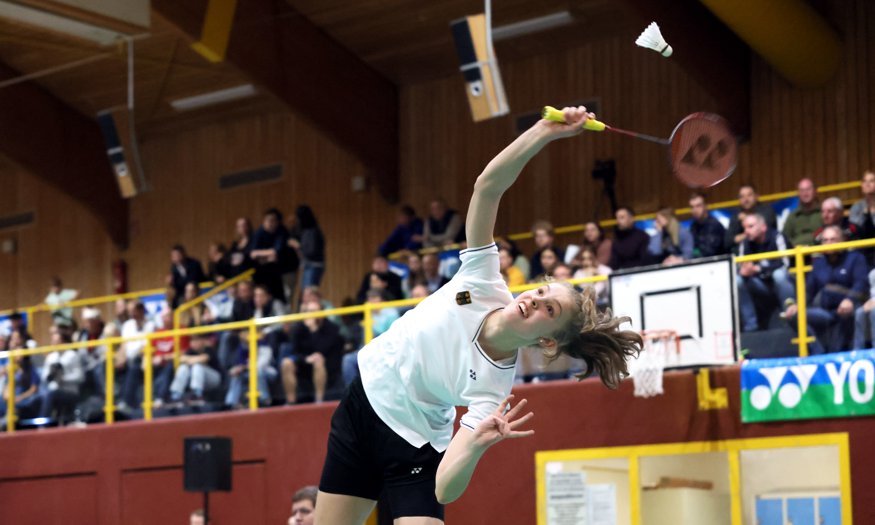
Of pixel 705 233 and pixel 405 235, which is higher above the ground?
pixel 405 235

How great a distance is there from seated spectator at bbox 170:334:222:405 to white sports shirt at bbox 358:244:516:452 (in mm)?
8594

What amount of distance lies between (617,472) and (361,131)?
28.9 feet

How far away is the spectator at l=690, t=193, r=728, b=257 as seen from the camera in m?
12.4

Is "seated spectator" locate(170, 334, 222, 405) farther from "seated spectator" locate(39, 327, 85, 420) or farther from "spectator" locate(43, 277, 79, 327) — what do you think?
"spectator" locate(43, 277, 79, 327)

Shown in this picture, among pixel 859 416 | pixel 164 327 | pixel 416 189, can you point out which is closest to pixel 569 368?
pixel 859 416

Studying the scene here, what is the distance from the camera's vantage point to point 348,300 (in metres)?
15.3

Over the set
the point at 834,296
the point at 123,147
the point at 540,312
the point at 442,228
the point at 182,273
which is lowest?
the point at 540,312

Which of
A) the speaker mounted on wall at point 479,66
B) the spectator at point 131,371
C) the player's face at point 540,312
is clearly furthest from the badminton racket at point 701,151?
the spectator at point 131,371

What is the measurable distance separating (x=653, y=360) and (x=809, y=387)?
1.30 metres

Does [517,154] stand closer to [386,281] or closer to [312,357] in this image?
[312,357]

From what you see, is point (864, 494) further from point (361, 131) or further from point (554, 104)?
point (361, 131)

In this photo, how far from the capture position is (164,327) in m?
16.2

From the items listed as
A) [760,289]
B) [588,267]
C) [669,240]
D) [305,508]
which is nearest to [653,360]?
[760,289]

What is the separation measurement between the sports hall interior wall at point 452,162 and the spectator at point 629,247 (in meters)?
3.48
